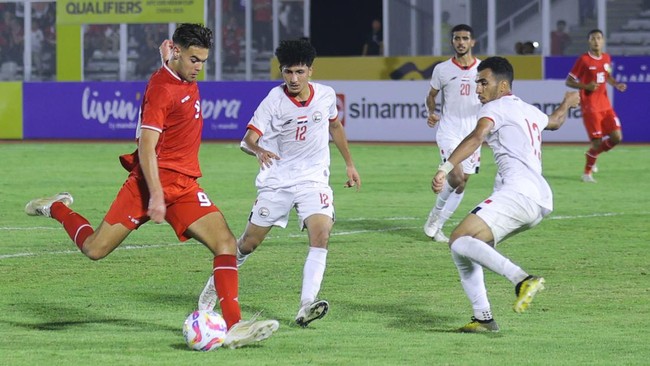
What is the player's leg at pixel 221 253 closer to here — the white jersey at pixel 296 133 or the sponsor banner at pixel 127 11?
the white jersey at pixel 296 133

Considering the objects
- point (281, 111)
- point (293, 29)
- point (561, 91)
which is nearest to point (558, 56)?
point (561, 91)

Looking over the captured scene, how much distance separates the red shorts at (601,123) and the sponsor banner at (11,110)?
48.8 ft

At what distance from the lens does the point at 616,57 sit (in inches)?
1208

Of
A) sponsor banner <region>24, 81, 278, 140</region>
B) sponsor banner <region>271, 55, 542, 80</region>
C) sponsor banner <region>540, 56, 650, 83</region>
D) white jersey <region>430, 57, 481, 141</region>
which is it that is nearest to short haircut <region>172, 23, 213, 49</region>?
white jersey <region>430, 57, 481, 141</region>

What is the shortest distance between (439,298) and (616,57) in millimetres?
21204

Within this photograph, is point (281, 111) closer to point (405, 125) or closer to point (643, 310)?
point (643, 310)

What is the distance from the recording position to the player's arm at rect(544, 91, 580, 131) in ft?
Result: 32.0

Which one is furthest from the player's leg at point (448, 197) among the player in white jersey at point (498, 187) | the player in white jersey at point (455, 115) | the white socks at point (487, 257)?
the white socks at point (487, 257)

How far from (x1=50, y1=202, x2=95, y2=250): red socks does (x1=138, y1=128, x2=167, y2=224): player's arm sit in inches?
32.4

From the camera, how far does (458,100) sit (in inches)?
595

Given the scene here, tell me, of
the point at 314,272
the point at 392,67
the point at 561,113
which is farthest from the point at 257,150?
the point at 392,67

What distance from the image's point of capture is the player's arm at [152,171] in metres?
8.30

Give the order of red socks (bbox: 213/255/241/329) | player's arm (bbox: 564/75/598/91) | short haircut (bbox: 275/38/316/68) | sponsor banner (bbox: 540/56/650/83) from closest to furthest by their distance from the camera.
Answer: red socks (bbox: 213/255/241/329) < short haircut (bbox: 275/38/316/68) < player's arm (bbox: 564/75/598/91) < sponsor banner (bbox: 540/56/650/83)

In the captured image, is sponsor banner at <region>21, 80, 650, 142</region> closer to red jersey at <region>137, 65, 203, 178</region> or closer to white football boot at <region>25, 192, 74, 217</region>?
white football boot at <region>25, 192, 74, 217</region>
